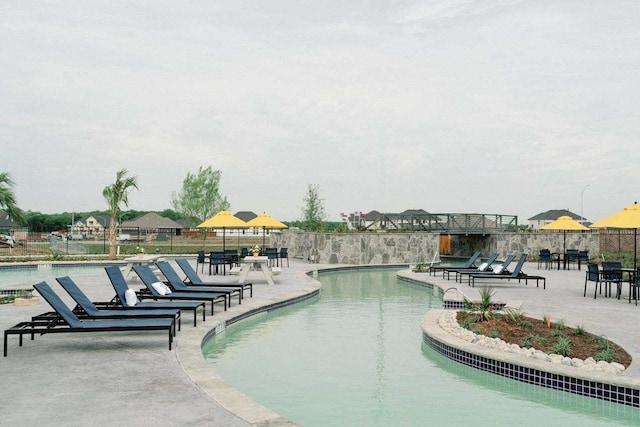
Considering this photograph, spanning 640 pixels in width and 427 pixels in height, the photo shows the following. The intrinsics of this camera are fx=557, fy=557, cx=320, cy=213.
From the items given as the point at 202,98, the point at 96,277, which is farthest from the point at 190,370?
the point at 202,98

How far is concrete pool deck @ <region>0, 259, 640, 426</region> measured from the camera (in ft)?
16.0

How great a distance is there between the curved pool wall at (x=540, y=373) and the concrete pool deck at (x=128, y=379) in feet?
1.30

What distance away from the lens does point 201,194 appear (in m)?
57.1

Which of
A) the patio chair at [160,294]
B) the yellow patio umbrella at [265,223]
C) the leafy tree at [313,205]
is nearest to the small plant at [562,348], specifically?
the patio chair at [160,294]

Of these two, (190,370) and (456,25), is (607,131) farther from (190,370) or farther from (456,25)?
(190,370)

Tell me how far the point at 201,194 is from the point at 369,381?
51815mm

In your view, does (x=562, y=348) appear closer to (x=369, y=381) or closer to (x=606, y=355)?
(x=606, y=355)

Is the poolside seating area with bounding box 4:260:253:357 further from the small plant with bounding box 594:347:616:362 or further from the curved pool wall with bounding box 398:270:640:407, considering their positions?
the small plant with bounding box 594:347:616:362

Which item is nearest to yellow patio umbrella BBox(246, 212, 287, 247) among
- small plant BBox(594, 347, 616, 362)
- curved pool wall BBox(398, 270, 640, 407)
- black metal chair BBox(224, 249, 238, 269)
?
black metal chair BBox(224, 249, 238, 269)

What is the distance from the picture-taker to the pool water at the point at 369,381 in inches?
229

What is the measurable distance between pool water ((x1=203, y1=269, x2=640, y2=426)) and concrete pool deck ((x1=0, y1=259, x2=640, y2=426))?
2.06 ft

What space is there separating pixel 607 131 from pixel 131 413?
2867 centimetres

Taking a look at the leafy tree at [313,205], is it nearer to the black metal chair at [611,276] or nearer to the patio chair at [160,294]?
the black metal chair at [611,276]

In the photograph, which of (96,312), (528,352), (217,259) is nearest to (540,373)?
(528,352)
